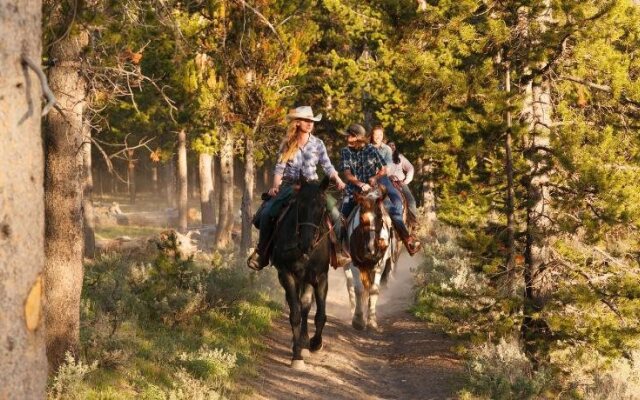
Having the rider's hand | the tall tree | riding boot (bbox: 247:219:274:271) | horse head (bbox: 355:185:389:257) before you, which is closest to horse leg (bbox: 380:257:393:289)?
horse head (bbox: 355:185:389:257)

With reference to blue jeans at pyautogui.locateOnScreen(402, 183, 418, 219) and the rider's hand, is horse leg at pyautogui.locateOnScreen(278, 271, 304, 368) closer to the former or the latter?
the rider's hand

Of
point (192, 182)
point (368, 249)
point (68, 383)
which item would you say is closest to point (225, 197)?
point (368, 249)

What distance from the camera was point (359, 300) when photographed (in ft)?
43.1

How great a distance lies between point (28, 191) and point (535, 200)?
297 inches

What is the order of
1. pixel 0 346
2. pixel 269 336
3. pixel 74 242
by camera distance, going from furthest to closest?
pixel 269 336
pixel 74 242
pixel 0 346

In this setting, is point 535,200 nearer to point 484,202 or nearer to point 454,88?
point 484,202

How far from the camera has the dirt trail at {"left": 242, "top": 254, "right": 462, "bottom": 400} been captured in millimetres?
9484

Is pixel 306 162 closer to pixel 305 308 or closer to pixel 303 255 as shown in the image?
pixel 303 255

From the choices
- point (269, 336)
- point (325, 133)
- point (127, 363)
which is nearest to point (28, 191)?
point (127, 363)

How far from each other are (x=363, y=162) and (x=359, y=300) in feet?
8.25

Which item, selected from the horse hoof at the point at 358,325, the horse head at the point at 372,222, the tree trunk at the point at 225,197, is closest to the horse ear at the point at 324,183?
the horse head at the point at 372,222

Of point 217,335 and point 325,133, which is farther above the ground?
point 325,133

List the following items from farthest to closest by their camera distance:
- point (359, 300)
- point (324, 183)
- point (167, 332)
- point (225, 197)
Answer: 1. point (225, 197)
2. point (359, 300)
3. point (167, 332)
4. point (324, 183)

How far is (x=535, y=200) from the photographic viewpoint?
973 centimetres
